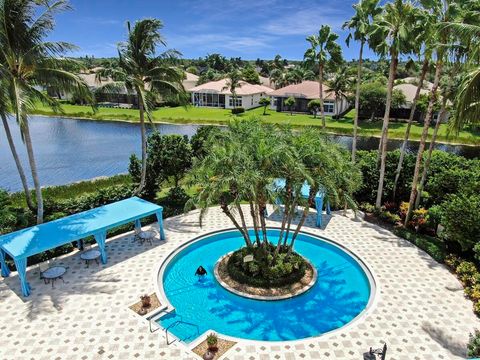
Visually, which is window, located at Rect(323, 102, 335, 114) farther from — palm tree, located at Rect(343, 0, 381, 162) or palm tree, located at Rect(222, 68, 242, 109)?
palm tree, located at Rect(343, 0, 381, 162)

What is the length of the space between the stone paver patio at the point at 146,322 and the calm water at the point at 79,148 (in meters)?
17.6

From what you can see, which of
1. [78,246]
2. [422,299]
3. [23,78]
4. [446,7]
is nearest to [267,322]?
[422,299]

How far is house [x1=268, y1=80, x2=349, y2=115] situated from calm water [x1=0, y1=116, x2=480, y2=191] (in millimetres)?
18397

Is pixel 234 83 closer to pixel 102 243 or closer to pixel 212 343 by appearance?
pixel 102 243

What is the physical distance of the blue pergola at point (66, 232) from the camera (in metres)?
15.7

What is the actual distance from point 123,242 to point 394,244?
1623 centimetres

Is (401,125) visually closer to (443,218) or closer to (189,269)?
(443,218)

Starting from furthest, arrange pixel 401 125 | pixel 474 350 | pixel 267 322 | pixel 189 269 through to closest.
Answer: pixel 401 125 < pixel 189 269 < pixel 267 322 < pixel 474 350

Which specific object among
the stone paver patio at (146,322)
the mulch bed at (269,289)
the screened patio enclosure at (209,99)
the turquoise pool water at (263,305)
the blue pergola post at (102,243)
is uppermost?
the screened patio enclosure at (209,99)

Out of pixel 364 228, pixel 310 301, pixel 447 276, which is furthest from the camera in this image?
pixel 364 228

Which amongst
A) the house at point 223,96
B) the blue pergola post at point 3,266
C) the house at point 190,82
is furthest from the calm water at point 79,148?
the house at point 190,82

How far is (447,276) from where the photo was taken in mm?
17594

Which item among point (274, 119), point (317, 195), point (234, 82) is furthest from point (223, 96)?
point (317, 195)

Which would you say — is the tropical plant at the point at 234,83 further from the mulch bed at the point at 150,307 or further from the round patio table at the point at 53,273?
the mulch bed at the point at 150,307
